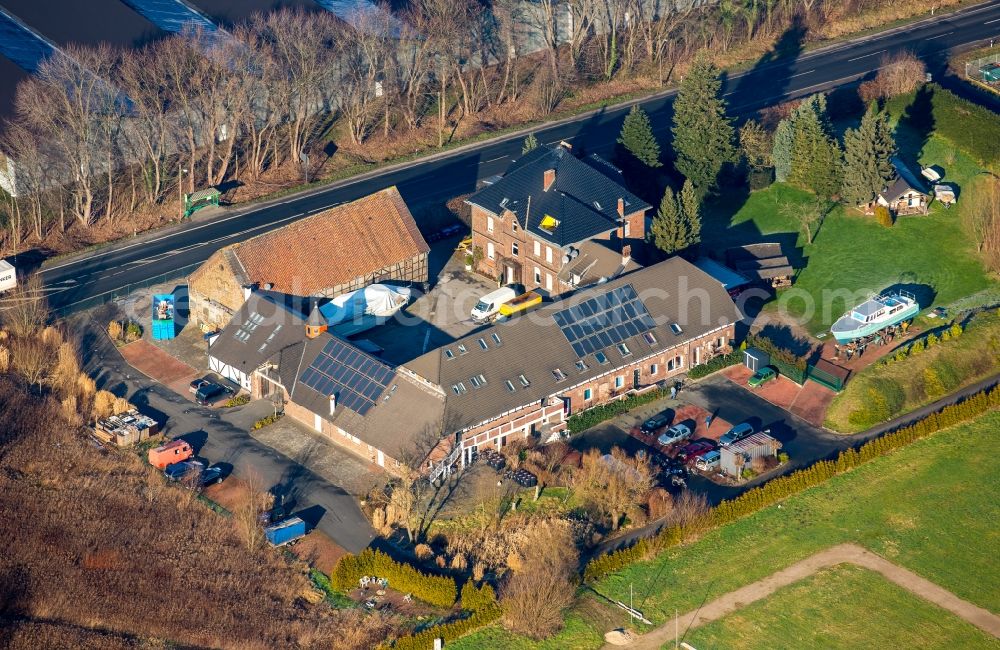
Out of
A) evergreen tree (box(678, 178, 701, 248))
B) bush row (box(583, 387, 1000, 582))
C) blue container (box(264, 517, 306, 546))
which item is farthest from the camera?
evergreen tree (box(678, 178, 701, 248))

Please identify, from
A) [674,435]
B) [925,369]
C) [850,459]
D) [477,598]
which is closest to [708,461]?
[674,435]

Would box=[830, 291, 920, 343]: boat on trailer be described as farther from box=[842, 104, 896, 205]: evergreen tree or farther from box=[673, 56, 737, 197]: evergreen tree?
box=[673, 56, 737, 197]: evergreen tree

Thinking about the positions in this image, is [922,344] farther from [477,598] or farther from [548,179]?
[477,598]

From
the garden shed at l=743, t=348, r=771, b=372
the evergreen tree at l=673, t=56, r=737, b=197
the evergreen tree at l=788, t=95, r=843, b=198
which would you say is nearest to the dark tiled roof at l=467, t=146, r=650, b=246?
the evergreen tree at l=673, t=56, r=737, b=197

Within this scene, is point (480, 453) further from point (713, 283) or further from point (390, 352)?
point (713, 283)

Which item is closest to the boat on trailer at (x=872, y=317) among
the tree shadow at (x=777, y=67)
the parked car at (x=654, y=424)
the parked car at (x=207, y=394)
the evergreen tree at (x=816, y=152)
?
the parked car at (x=654, y=424)
